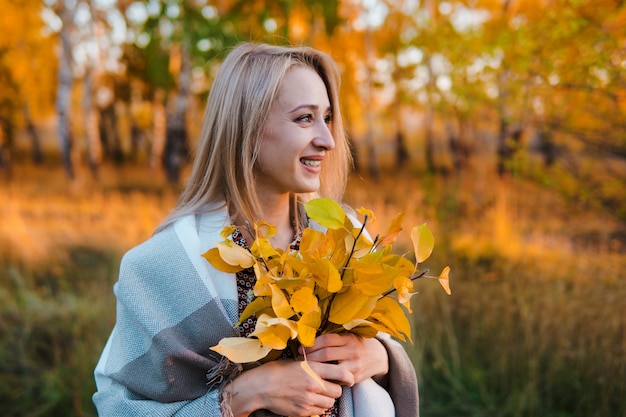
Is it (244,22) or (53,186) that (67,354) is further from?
(53,186)

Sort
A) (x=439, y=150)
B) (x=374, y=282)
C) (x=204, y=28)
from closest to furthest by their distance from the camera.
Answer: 1. (x=374, y=282)
2. (x=204, y=28)
3. (x=439, y=150)

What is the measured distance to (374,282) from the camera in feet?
3.75

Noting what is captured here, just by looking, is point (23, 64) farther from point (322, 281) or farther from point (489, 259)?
point (322, 281)

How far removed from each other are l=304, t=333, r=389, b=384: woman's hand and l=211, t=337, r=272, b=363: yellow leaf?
162mm

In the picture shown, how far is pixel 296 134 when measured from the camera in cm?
145

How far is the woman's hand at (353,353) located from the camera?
4.13 feet

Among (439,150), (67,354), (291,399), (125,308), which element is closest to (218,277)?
(125,308)

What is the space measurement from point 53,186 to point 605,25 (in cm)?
1097

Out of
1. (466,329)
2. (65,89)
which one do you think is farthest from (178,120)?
(466,329)

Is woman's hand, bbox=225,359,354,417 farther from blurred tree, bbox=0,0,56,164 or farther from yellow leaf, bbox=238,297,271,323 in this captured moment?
blurred tree, bbox=0,0,56,164

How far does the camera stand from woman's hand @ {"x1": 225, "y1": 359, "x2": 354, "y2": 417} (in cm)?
126

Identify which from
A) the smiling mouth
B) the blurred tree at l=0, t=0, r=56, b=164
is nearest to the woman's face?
the smiling mouth

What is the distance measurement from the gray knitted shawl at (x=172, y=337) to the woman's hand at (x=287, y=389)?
0.07 meters

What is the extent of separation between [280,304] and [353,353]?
1.03 feet
